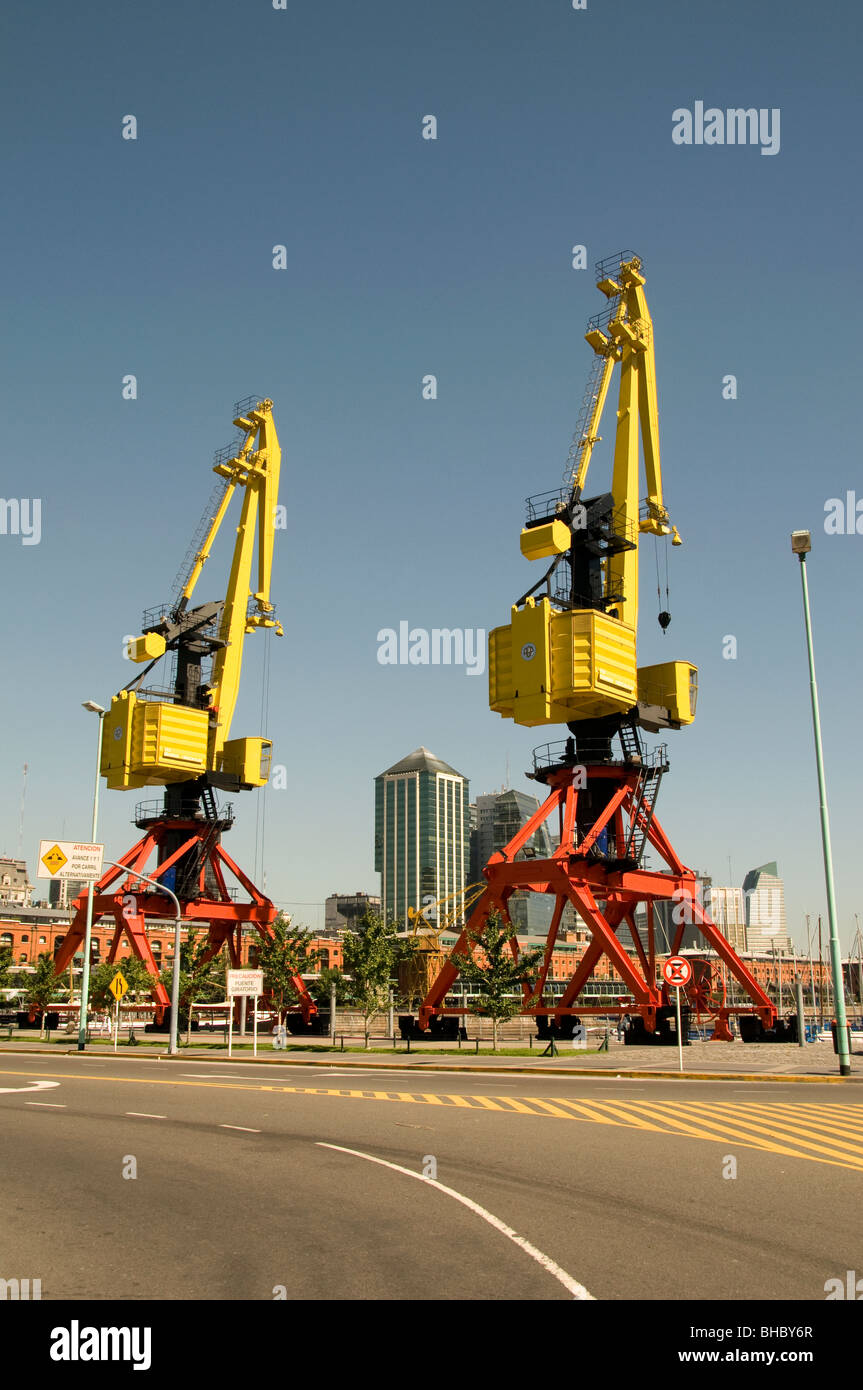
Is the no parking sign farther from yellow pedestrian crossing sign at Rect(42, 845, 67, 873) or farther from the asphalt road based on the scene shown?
yellow pedestrian crossing sign at Rect(42, 845, 67, 873)

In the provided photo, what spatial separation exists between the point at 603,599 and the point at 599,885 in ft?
39.3

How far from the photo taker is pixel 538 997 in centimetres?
4159

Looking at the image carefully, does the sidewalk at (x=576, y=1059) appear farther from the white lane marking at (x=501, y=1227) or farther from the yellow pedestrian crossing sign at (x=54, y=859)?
the white lane marking at (x=501, y=1227)

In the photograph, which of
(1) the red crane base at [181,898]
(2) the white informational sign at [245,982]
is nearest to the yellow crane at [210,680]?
(1) the red crane base at [181,898]

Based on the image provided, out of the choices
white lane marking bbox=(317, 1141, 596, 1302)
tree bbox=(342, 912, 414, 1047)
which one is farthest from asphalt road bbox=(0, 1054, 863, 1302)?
tree bbox=(342, 912, 414, 1047)

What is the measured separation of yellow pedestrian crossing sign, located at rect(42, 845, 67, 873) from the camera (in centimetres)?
3153

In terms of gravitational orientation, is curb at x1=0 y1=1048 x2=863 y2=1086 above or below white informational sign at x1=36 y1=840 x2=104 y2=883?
below

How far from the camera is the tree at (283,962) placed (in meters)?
51.2

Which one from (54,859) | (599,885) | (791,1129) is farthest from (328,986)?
(791,1129)

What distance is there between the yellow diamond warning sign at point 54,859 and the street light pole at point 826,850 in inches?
872

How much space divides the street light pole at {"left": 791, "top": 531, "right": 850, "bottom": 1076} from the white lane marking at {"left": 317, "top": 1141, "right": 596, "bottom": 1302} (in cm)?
1601

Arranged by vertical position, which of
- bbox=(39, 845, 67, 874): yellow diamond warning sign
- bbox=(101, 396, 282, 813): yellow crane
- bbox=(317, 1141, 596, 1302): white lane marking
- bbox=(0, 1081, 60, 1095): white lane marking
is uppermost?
bbox=(101, 396, 282, 813): yellow crane
